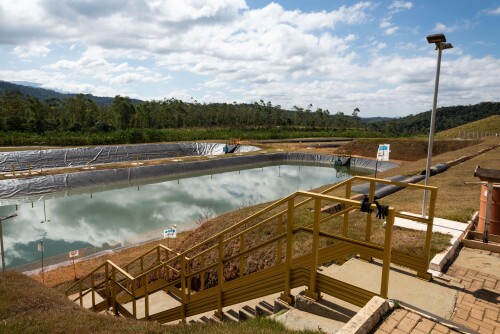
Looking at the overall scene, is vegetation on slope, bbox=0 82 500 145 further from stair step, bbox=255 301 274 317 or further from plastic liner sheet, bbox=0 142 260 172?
stair step, bbox=255 301 274 317

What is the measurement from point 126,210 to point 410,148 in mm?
41774

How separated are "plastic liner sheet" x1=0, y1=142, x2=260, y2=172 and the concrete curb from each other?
42860 millimetres

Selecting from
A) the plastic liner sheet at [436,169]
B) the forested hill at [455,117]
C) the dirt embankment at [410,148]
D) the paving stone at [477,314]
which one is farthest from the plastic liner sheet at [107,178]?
the forested hill at [455,117]

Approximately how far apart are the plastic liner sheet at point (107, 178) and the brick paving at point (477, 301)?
32.7 meters

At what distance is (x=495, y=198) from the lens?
733 centimetres

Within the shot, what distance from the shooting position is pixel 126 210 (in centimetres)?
2616

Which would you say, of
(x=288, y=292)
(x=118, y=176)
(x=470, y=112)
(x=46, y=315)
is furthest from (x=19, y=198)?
(x=470, y=112)

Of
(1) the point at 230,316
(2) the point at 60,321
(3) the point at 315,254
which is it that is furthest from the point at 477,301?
(2) the point at 60,321

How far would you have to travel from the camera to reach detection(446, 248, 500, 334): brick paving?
160 inches

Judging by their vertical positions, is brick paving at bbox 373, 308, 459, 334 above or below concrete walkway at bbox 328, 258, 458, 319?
above

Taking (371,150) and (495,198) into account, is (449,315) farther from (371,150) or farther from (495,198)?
(371,150)

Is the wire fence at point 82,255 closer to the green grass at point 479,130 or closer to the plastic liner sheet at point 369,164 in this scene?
the plastic liner sheet at point 369,164

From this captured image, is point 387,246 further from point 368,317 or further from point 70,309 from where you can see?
point 70,309

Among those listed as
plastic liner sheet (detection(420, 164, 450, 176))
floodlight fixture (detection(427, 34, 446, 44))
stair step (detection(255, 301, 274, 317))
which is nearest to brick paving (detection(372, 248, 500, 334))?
stair step (detection(255, 301, 274, 317))
